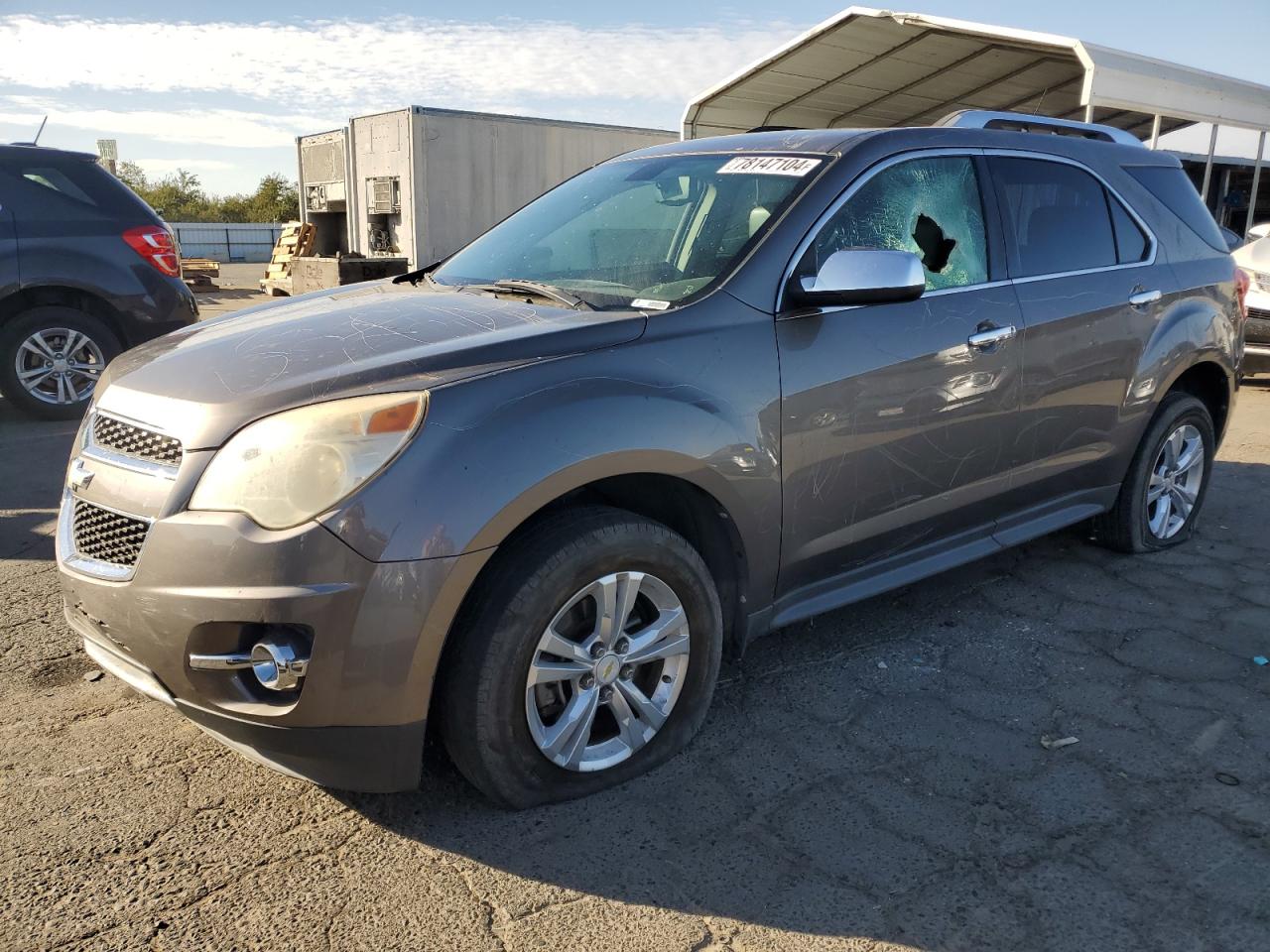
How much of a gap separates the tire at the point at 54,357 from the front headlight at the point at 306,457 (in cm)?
564

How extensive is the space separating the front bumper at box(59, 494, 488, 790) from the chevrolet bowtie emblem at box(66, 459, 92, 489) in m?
0.36

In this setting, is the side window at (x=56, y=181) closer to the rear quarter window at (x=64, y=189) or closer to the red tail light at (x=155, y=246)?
the rear quarter window at (x=64, y=189)

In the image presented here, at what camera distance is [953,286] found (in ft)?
11.3

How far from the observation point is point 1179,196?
454 centimetres

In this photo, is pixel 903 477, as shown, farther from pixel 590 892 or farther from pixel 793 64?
pixel 793 64

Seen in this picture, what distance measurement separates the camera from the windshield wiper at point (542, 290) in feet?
9.74

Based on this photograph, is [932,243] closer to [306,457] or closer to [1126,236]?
[1126,236]

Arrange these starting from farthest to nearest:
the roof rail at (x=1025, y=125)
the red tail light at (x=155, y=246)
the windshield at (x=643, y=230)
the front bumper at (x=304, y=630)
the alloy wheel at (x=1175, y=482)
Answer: the red tail light at (x=155, y=246) < the alloy wheel at (x=1175, y=482) < the roof rail at (x=1025, y=125) < the windshield at (x=643, y=230) < the front bumper at (x=304, y=630)

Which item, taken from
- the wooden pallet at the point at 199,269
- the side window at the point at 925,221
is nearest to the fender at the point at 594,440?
the side window at the point at 925,221

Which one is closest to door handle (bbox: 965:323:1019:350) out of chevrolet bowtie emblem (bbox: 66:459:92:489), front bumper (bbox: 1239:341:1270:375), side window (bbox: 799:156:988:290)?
side window (bbox: 799:156:988:290)

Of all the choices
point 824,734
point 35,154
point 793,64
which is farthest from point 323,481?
point 793,64

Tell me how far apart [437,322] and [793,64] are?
1257 cm

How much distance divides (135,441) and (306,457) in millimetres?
596

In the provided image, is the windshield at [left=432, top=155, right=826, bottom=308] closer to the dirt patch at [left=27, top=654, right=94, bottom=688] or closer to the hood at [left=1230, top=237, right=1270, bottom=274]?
the dirt patch at [left=27, top=654, right=94, bottom=688]
